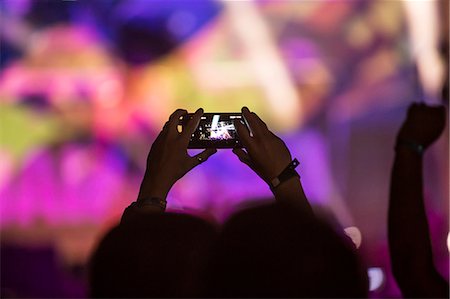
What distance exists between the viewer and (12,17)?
1.88 metres

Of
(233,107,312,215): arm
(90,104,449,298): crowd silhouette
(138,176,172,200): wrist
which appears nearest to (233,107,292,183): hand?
(233,107,312,215): arm

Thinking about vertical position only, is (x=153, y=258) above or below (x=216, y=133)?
below

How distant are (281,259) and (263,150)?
0.96ft

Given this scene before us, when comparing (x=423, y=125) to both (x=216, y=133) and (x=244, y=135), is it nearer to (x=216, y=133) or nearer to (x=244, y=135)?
(x=244, y=135)

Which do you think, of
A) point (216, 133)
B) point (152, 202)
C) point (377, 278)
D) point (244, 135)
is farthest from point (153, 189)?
point (377, 278)

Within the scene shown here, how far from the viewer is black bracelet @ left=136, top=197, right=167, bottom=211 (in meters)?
0.67

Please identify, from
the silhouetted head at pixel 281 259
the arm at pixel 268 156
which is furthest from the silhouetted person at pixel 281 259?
the arm at pixel 268 156

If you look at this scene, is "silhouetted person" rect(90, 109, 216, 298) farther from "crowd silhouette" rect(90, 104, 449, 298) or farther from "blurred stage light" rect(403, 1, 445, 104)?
"blurred stage light" rect(403, 1, 445, 104)

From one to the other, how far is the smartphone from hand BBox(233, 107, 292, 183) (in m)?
0.15

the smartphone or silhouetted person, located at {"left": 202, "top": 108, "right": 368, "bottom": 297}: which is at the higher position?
the smartphone

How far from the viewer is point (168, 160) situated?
2.39ft

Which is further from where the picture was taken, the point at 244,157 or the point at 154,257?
the point at 244,157

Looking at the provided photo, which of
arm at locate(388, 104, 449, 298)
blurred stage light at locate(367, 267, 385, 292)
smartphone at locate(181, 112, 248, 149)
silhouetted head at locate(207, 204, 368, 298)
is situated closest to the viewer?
silhouetted head at locate(207, 204, 368, 298)

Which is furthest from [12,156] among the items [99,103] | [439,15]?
[439,15]
